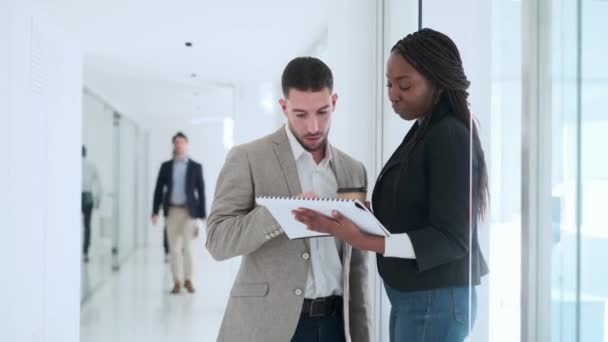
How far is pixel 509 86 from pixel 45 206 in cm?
270

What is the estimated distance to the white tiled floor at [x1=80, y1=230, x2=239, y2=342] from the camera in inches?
219

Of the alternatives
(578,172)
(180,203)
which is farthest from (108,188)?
(578,172)

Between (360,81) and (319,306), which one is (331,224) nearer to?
(319,306)

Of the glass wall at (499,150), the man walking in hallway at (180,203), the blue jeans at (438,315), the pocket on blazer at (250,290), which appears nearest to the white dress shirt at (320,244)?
the pocket on blazer at (250,290)

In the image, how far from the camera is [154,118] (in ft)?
46.9

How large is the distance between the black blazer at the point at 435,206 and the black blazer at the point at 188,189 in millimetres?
5900

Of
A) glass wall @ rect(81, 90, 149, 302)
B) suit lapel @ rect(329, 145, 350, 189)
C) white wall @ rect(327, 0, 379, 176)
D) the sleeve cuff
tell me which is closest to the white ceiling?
glass wall @ rect(81, 90, 149, 302)

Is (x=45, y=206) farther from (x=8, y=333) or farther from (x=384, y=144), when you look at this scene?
(x=384, y=144)

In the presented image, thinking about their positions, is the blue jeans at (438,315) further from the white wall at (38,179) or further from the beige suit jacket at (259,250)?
the white wall at (38,179)

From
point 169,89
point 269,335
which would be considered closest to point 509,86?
point 269,335

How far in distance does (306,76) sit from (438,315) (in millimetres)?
780

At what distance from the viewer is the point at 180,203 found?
24.7ft

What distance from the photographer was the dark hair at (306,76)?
1.89 m

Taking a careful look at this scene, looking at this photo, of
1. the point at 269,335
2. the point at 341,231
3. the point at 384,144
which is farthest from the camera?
the point at 384,144
